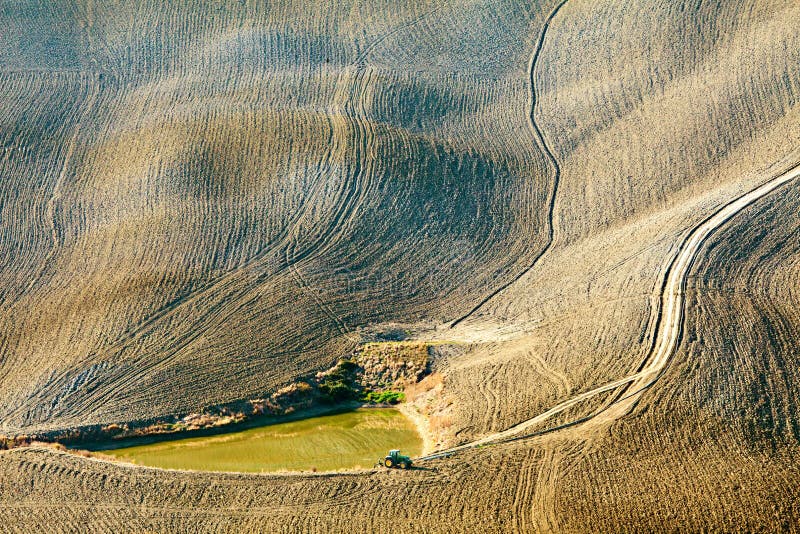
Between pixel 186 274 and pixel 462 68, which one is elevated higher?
pixel 462 68

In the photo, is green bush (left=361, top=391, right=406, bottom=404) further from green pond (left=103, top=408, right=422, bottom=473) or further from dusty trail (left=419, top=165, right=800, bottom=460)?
dusty trail (left=419, top=165, right=800, bottom=460)

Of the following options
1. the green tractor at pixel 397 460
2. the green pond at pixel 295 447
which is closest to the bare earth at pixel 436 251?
the green tractor at pixel 397 460

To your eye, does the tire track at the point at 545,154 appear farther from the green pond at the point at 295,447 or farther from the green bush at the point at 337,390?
the green pond at the point at 295,447

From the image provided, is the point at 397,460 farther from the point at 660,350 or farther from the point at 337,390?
the point at 660,350

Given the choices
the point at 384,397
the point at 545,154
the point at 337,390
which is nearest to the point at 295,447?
the point at 337,390

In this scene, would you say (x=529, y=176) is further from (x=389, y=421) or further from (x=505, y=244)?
(x=389, y=421)

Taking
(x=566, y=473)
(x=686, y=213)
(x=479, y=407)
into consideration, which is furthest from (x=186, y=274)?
(x=686, y=213)
